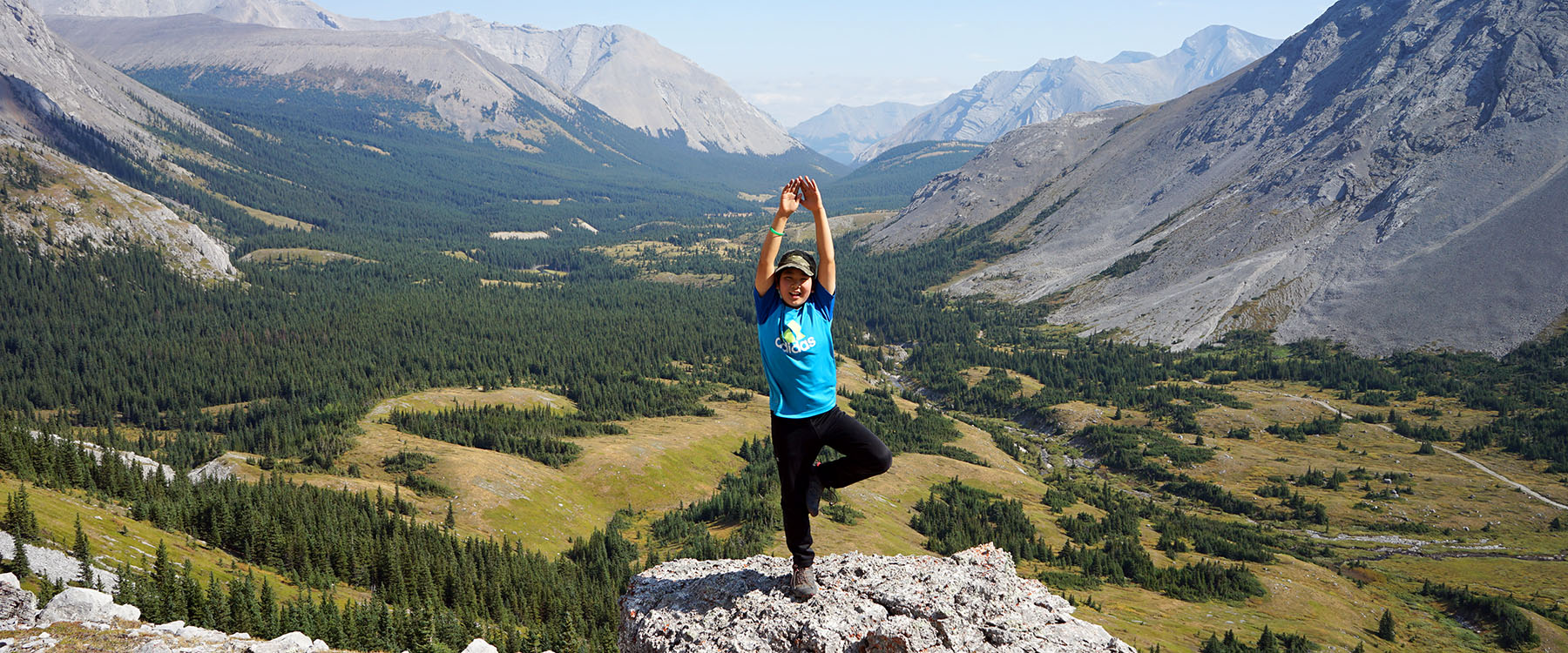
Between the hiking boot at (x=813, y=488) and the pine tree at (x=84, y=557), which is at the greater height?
the hiking boot at (x=813, y=488)

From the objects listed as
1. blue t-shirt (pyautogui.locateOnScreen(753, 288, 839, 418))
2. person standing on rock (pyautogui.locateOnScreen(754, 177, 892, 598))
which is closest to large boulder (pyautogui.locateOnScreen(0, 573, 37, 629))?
person standing on rock (pyautogui.locateOnScreen(754, 177, 892, 598))

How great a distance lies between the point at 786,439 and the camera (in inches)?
540

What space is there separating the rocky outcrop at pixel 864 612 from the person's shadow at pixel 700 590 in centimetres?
Result: 2

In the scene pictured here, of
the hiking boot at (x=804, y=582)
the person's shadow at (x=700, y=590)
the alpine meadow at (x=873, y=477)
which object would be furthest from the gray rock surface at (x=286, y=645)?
the hiking boot at (x=804, y=582)

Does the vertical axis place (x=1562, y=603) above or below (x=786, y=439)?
below

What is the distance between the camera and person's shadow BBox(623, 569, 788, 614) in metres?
15.5

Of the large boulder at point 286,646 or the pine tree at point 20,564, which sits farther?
the pine tree at point 20,564

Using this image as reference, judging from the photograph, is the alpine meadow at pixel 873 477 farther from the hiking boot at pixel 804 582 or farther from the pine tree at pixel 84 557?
the pine tree at pixel 84 557

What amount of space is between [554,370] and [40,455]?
9878 centimetres

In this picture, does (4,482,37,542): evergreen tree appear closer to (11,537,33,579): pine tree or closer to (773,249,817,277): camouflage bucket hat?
(11,537,33,579): pine tree

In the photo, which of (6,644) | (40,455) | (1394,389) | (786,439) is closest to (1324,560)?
(1394,389)

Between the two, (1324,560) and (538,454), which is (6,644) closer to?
(538,454)

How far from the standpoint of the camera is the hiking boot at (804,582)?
48.3 feet

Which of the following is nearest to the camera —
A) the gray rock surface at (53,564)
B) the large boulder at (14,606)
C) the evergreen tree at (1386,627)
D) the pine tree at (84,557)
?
the large boulder at (14,606)
